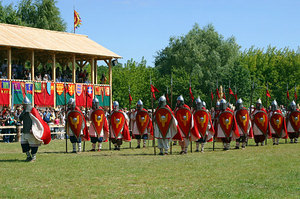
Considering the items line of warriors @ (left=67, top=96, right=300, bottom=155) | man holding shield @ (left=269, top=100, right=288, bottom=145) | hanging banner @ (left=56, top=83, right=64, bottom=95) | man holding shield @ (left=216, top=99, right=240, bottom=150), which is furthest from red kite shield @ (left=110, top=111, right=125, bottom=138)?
hanging banner @ (left=56, top=83, right=64, bottom=95)

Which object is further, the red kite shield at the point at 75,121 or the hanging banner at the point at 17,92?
the hanging banner at the point at 17,92

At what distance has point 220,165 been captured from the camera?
12953 millimetres

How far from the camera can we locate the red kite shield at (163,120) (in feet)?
53.1

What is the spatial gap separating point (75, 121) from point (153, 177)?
6.89 metres

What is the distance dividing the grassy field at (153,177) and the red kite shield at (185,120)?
187 centimetres

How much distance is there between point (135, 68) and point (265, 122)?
153 ft

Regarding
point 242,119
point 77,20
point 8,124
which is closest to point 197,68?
point 77,20

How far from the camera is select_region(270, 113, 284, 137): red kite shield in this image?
69.2 ft

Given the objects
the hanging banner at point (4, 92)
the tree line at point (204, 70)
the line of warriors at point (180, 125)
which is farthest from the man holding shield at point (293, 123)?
the tree line at point (204, 70)

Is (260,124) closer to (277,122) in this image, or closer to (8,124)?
(277,122)

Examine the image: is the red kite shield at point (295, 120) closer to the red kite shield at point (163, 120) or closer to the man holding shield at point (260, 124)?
the man holding shield at point (260, 124)

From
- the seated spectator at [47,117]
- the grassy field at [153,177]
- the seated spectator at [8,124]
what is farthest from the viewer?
the seated spectator at [47,117]

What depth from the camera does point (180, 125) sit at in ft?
55.2

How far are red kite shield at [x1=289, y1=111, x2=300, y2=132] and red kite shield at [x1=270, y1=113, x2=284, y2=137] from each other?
3.34ft
